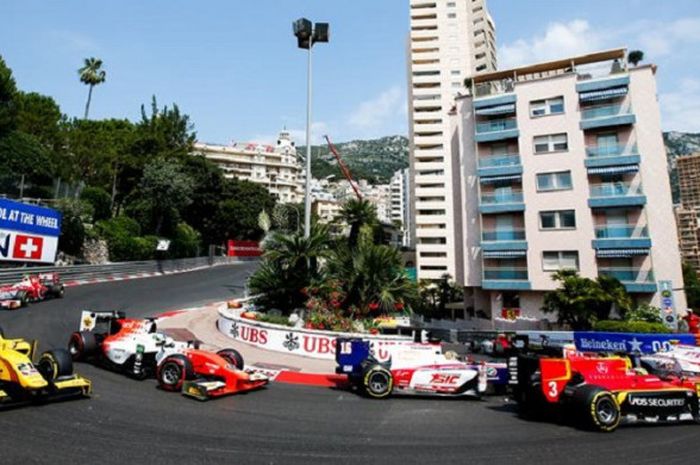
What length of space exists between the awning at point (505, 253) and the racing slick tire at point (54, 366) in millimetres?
27038

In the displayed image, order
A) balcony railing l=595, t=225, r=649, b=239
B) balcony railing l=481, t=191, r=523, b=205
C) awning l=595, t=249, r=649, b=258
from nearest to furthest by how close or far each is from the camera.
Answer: awning l=595, t=249, r=649, b=258 < balcony railing l=595, t=225, r=649, b=239 < balcony railing l=481, t=191, r=523, b=205

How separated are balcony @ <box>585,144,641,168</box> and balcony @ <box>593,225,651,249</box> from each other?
4.33m

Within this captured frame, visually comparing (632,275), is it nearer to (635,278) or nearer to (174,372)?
(635,278)

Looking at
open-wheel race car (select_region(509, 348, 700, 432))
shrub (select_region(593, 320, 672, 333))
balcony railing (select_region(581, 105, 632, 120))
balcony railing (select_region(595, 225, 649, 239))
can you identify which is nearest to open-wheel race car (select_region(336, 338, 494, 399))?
open-wheel race car (select_region(509, 348, 700, 432))

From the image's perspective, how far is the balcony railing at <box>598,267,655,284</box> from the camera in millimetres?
26094

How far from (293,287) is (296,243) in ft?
6.60

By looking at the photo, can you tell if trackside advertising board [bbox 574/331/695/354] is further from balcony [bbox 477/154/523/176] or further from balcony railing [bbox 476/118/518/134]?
balcony railing [bbox 476/118/518/134]

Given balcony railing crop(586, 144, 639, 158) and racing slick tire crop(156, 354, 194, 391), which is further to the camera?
balcony railing crop(586, 144, 639, 158)

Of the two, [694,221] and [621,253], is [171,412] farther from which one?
[694,221]

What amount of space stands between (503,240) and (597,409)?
23249mm

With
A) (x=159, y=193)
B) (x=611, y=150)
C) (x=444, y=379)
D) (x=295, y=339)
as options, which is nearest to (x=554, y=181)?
(x=611, y=150)

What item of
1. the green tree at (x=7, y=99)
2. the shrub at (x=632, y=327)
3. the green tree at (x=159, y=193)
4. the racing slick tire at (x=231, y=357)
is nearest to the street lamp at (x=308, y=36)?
the racing slick tire at (x=231, y=357)

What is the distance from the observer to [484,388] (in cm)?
1012

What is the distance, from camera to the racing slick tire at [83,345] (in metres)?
11.0
